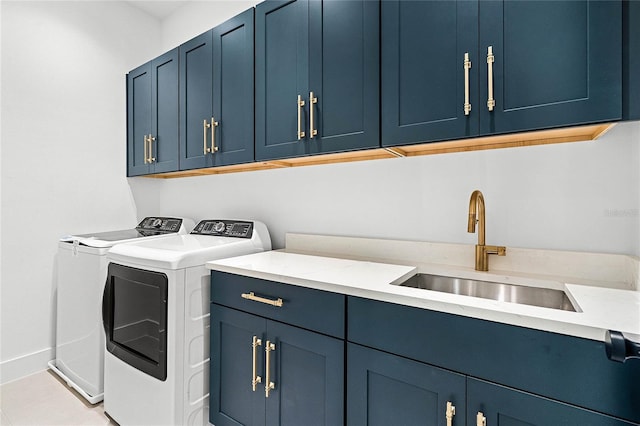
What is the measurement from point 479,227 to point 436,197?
0.27 metres

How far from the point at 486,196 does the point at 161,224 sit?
7.62 ft

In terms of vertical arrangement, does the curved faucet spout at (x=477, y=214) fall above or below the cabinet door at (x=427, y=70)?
below

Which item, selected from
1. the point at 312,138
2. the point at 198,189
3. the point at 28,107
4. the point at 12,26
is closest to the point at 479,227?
the point at 312,138

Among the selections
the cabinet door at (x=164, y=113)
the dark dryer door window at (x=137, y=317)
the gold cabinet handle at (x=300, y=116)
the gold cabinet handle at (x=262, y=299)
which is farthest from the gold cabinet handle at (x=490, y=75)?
the cabinet door at (x=164, y=113)

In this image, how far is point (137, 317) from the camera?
172cm

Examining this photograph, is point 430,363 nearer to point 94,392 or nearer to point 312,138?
point 312,138

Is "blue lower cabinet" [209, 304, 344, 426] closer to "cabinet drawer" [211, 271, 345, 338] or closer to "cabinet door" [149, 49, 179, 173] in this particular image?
"cabinet drawer" [211, 271, 345, 338]

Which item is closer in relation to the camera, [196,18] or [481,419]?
[481,419]

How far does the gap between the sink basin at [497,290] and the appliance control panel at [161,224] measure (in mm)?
1856

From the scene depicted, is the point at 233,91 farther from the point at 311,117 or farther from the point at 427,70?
the point at 427,70

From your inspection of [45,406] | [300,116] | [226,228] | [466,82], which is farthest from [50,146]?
[466,82]

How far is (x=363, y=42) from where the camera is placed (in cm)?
143

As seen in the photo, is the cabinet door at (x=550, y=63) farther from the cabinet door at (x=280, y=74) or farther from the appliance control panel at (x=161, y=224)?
the appliance control panel at (x=161, y=224)

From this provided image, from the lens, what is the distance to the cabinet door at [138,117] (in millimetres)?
2580
